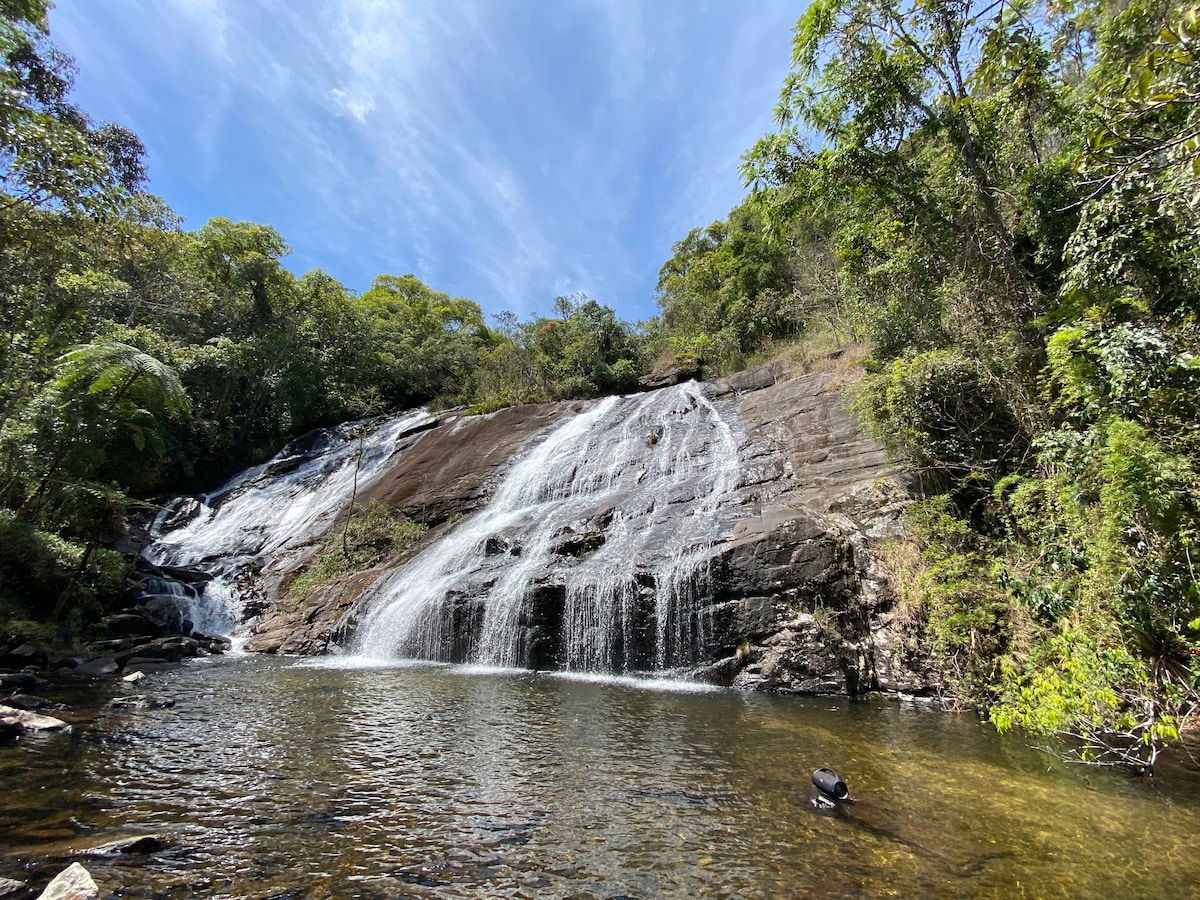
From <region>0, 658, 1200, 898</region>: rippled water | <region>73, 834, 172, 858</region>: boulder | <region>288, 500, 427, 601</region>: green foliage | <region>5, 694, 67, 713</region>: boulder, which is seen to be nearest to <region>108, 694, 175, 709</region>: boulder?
<region>0, 658, 1200, 898</region>: rippled water

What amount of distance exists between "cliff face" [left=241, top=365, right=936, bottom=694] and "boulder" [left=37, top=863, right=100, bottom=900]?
8.50m

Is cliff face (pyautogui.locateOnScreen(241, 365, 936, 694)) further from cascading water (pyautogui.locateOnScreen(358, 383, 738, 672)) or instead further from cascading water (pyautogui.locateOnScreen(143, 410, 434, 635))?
cascading water (pyautogui.locateOnScreen(143, 410, 434, 635))

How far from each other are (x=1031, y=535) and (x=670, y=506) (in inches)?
296

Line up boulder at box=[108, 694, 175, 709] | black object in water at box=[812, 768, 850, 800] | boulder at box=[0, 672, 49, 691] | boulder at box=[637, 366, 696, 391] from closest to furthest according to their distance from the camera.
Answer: black object in water at box=[812, 768, 850, 800]
boulder at box=[108, 694, 175, 709]
boulder at box=[0, 672, 49, 691]
boulder at box=[637, 366, 696, 391]

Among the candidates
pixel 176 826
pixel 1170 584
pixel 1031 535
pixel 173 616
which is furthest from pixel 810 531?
pixel 173 616

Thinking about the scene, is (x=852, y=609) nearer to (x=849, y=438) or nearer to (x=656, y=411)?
(x=849, y=438)

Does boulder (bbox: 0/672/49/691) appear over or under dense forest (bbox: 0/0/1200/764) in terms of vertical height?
under

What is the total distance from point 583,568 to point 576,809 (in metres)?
7.62

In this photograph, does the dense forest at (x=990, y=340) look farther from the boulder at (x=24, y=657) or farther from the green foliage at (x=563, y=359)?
the green foliage at (x=563, y=359)

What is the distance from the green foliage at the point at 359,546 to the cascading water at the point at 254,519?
4.73 ft

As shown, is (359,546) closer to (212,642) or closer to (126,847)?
(212,642)

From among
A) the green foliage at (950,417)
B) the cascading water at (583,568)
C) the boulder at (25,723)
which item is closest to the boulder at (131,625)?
the cascading water at (583,568)

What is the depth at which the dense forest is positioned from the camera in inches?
211

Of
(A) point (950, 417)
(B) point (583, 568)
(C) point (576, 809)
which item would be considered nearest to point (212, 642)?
(B) point (583, 568)
